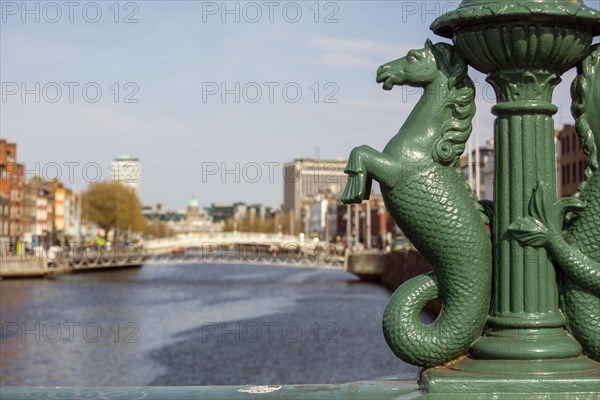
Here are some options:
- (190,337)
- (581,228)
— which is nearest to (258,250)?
(190,337)

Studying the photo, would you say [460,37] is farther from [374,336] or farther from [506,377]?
[374,336]

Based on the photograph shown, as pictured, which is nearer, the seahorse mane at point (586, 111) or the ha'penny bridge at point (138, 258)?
the seahorse mane at point (586, 111)

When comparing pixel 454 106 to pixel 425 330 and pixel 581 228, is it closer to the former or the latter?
pixel 581 228

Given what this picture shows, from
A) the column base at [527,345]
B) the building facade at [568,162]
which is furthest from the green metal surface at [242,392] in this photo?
the building facade at [568,162]

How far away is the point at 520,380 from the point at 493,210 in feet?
2.14

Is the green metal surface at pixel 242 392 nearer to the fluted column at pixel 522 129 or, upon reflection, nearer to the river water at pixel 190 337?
the fluted column at pixel 522 129

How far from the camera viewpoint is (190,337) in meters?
32.2

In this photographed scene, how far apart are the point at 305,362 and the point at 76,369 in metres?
5.82

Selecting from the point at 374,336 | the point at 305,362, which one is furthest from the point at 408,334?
the point at 374,336

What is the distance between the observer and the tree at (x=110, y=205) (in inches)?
4240

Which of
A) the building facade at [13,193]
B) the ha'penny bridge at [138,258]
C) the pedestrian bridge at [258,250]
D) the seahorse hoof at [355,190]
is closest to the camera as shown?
the seahorse hoof at [355,190]

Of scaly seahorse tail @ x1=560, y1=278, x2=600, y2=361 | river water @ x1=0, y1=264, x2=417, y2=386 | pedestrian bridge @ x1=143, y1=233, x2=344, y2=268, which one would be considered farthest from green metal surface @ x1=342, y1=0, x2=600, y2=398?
pedestrian bridge @ x1=143, y1=233, x2=344, y2=268

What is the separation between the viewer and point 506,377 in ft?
10.5

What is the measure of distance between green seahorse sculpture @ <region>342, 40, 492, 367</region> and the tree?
341ft
